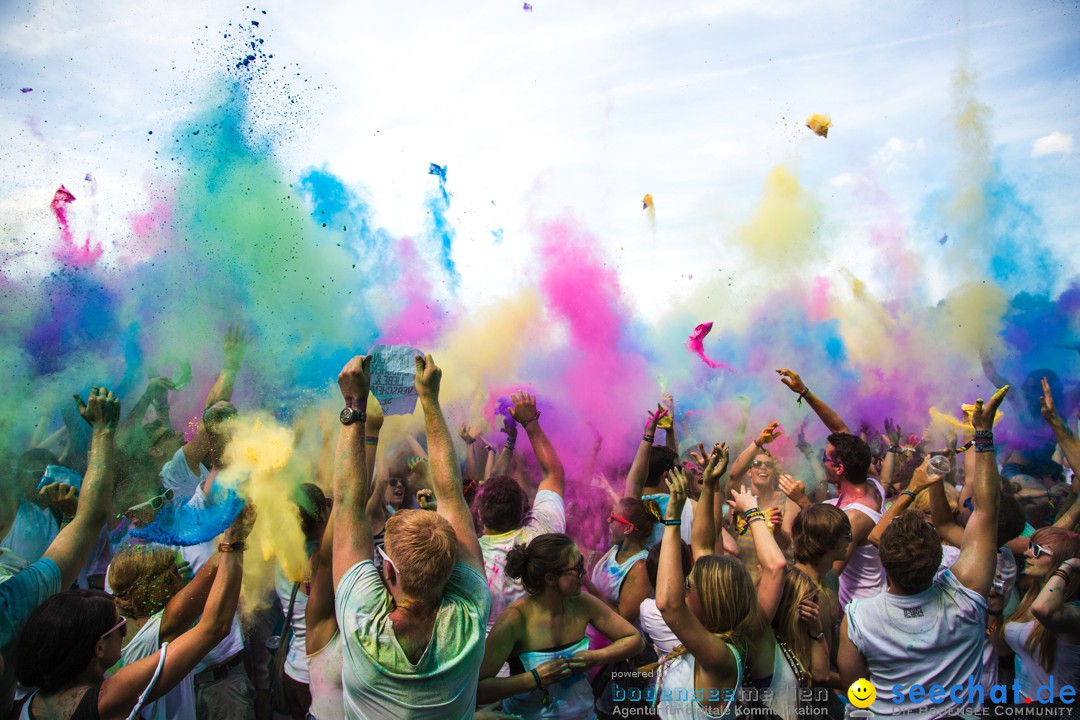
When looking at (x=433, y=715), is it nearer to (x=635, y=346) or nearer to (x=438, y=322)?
(x=438, y=322)

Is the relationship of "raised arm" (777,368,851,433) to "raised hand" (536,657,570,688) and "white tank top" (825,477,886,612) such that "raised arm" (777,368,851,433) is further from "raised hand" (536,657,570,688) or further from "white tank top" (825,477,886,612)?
"raised hand" (536,657,570,688)

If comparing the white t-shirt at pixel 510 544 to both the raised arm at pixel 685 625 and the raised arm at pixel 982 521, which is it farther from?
the raised arm at pixel 982 521

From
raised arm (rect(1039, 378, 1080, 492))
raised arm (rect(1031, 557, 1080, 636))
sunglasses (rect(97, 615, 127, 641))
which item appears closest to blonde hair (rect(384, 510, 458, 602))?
sunglasses (rect(97, 615, 127, 641))

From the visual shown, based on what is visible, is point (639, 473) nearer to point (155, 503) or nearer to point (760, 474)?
point (760, 474)

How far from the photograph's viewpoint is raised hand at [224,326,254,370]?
5387 millimetres

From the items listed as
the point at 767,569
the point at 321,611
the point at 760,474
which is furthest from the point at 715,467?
the point at 760,474

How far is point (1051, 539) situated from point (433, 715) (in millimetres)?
3696

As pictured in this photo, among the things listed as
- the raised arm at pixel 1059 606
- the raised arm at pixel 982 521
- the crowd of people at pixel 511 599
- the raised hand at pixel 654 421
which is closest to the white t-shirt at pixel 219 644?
the crowd of people at pixel 511 599

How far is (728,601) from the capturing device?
10.3 ft

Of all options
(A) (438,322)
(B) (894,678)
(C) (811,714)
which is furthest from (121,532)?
(B) (894,678)

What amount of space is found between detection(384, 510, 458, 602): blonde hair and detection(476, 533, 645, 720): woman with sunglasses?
2.89 ft

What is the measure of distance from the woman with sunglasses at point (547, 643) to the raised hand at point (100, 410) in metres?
1.89

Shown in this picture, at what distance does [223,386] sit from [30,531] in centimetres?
147

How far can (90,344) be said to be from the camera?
575cm
